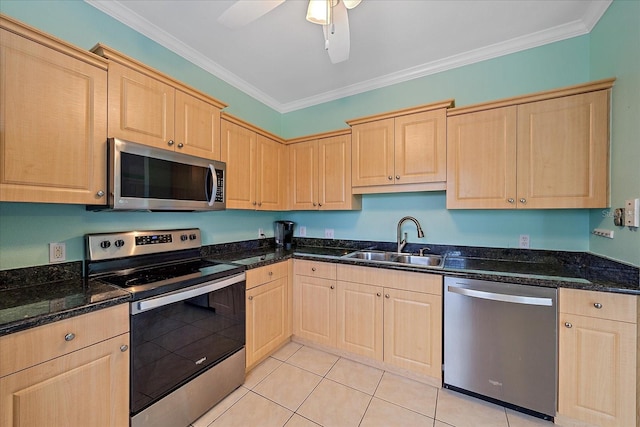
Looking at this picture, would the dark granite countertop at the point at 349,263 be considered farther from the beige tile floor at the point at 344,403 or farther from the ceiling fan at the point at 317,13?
the ceiling fan at the point at 317,13

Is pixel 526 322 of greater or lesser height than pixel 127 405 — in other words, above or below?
above

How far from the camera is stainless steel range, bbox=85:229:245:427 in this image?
1.28 metres

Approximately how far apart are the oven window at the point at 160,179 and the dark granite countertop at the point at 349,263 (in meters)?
0.57

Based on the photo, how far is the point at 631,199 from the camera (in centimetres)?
139

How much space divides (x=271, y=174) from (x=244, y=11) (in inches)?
60.0

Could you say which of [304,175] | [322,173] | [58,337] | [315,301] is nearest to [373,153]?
[322,173]

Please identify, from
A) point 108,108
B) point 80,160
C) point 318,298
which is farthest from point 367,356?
point 108,108

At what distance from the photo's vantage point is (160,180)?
1.58 m

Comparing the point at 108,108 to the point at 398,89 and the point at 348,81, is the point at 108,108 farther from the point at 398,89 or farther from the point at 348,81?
the point at 398,89

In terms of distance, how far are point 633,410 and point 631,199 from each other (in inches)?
45.5

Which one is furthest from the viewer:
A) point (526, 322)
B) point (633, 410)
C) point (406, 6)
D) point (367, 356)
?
point (367, 356)

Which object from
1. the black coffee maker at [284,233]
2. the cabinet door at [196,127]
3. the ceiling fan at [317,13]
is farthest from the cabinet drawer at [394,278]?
the ceiling fan at [317,13]

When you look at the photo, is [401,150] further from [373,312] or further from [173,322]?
[173,322]

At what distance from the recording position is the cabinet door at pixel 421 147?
6.83ft
